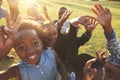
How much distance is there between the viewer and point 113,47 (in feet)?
13.1

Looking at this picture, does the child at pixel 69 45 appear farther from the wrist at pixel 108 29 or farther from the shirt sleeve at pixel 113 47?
the wrist at pixel 108 29

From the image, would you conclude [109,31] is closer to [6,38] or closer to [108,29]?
[108,29]

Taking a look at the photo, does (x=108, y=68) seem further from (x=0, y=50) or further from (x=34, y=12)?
(x=34, y=12)

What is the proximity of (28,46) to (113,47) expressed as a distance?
108cm

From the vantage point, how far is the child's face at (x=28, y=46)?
3.47 m

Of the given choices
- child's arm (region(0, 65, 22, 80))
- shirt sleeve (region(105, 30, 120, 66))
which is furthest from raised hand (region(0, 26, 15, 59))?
shirt sleeve (region(105, 30, 120, 66))

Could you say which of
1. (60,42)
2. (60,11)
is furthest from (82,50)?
(60,42)

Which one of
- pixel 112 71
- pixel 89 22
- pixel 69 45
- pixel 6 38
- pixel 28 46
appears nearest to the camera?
pixel 6 38

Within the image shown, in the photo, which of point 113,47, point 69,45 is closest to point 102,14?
point 113,47

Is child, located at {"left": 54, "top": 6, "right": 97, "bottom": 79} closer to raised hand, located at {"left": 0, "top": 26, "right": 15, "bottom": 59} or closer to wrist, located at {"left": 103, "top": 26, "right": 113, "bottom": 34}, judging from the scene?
wrist, located at {"left": 103, "top": 26, "right": 113, "bottom": 34}

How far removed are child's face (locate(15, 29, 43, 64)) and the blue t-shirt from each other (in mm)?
99

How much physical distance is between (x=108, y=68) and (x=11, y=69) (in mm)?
1219

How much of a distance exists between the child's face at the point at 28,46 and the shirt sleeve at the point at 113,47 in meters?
0.82

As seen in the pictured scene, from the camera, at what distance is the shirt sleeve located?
387 centimetres
